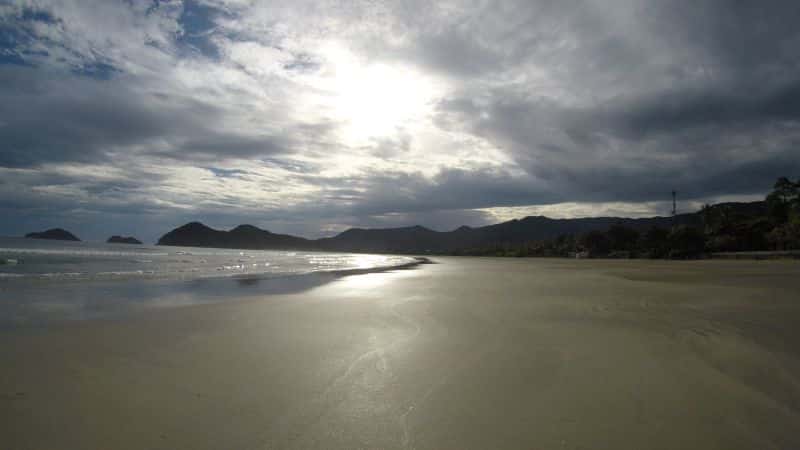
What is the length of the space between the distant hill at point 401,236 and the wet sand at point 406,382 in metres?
139

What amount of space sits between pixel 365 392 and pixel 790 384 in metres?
3.82

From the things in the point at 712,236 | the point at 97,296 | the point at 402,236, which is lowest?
the point at 97,296

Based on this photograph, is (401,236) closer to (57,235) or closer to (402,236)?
(402,236)

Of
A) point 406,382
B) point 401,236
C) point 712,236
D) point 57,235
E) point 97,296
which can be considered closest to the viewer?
point 406,382

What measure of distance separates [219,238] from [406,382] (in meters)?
162

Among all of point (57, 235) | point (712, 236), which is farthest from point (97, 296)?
point (57, 235)

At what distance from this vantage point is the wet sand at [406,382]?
2.79 m

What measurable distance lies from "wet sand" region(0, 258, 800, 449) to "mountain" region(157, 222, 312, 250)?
14747 cm

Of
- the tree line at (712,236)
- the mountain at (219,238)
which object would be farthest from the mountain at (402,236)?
the tree line at (712,236)

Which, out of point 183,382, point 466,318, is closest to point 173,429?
point 183,382

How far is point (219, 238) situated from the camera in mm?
151375

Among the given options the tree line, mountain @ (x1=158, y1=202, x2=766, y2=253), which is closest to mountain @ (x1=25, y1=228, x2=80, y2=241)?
mountain @ (x1=158, y1=202, x2=766, y2=253)

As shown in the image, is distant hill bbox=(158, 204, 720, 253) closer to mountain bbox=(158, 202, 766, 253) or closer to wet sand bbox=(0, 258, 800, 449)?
mountain bbox=(158, 202, 766, 253)

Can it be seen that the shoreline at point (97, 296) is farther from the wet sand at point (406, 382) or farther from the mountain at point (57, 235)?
the mountain at point (57, 235)
